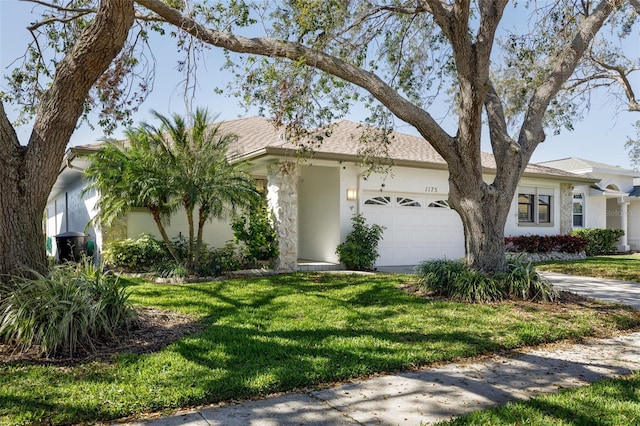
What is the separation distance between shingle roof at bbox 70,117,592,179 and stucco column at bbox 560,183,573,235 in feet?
2.18

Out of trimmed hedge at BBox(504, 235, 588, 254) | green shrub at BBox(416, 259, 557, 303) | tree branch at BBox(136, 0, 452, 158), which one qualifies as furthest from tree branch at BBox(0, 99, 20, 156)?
trimmed hedge at BBox(504, 235, 588, 254)

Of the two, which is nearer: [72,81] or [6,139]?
[6,139]

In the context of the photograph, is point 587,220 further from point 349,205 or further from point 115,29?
point 115,29

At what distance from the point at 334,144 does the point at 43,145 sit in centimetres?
906

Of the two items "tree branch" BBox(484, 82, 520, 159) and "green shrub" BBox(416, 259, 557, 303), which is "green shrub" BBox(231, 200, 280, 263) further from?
"tree branch" BBox(484, 82, 520, 159)

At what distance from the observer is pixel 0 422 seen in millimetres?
3219

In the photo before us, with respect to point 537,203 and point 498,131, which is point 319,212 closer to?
point 498,131

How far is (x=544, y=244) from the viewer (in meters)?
16.9

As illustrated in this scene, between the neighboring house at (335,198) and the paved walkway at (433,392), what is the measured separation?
728cm

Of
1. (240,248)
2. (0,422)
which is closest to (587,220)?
(240,248)

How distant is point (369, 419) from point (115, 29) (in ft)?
17.2

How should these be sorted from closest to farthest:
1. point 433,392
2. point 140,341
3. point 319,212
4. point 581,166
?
point 433,392, point 140,341, point 319,212, point 581,166

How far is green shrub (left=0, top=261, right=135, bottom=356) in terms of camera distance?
472 centimetres

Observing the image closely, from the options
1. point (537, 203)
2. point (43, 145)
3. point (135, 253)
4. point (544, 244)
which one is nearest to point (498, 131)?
point (43, 145)
